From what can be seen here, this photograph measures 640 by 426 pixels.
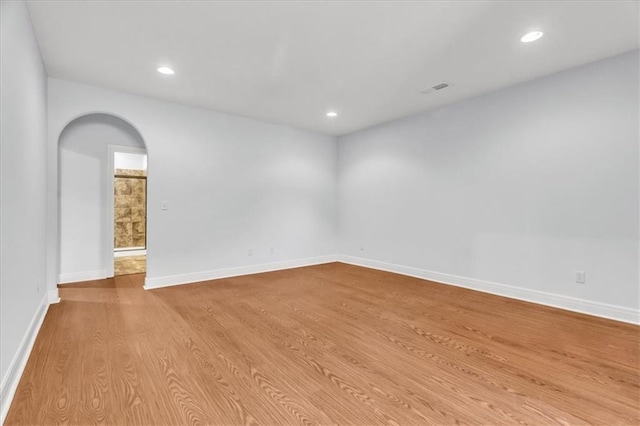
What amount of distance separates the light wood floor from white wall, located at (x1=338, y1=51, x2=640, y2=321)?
20.1 inches

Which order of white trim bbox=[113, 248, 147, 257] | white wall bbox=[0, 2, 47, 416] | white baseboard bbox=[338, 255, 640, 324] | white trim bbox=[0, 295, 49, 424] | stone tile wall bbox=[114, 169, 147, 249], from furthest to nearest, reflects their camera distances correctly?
stone tile wall bbox=[114, 169, 147, 249], white trim bbox=[113, 248, 147, 257], white baseboard bbox=[338, 255, 640, 324], white wall bbox=[0, 2, 47, 416], white trim bbox=[0, 295, 49, 424]

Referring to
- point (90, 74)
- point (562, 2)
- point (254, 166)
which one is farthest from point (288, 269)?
point (562, 2)

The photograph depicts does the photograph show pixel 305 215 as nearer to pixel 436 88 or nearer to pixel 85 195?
pixel 436 88

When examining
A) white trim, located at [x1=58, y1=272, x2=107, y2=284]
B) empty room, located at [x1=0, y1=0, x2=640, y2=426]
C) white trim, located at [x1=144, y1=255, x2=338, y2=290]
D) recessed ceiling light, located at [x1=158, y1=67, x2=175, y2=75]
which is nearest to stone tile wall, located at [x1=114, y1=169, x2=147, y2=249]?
empty room, located at [x1=0, y1=0, x2=640, y2=426]

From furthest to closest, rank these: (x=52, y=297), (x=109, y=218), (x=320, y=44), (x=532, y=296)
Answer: (x=109, y=218) < (x=532, y=296) < (x=52, y=297) < (x=320, y=44)

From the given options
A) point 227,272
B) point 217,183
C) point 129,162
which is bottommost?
point 227,272

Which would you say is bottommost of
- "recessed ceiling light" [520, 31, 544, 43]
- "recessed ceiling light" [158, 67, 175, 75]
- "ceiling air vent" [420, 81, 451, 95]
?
"recessed ceiling light" [158, 67, 175, 75]

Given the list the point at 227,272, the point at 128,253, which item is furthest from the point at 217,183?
the point at 128,253

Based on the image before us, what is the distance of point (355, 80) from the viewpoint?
3693mm

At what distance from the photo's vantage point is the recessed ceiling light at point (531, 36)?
8.84 feet

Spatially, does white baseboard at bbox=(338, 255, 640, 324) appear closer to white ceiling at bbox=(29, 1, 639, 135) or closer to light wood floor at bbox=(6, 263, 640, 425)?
light wood floor at bbox=(6, 263, 640, 425)

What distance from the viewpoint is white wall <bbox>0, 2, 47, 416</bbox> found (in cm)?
175

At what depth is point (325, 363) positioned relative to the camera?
7.18 ft

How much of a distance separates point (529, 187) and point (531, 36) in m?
1.71
